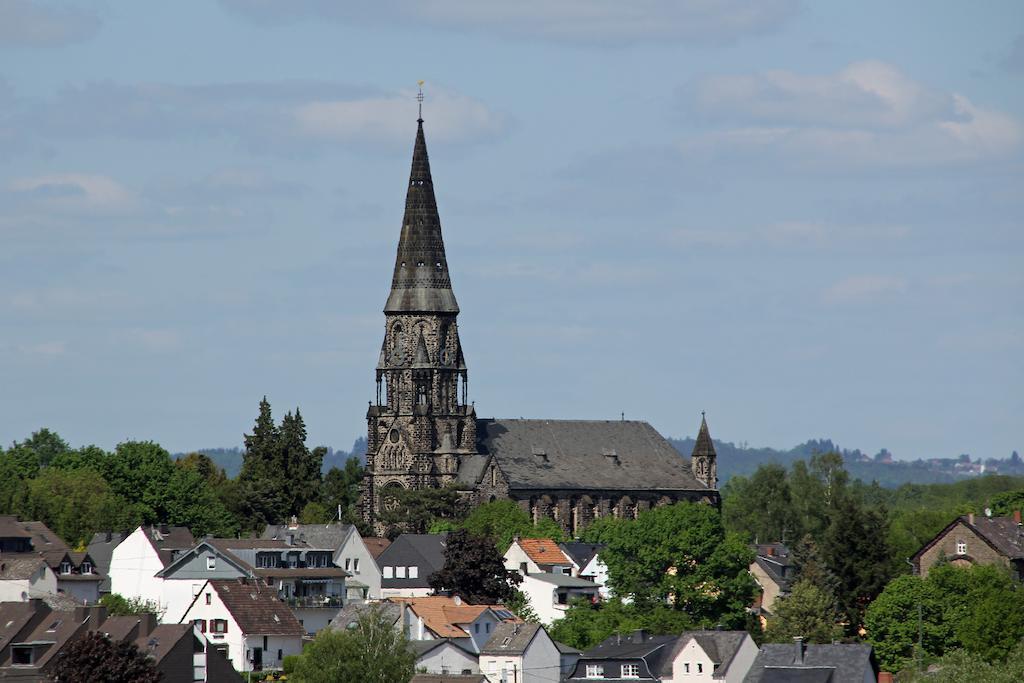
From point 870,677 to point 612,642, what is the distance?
15077mm

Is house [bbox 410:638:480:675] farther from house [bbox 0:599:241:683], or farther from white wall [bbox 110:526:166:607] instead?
white wall [bbox 110:526:166:607]

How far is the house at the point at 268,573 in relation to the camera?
125500mm

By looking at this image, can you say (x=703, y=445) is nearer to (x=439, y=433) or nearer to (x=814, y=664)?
(x=439, y=433)

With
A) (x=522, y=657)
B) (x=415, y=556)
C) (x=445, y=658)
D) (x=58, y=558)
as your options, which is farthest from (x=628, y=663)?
(x=415, y=556)

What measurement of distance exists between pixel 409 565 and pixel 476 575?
52.1ft

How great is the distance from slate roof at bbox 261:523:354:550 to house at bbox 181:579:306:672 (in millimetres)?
21771

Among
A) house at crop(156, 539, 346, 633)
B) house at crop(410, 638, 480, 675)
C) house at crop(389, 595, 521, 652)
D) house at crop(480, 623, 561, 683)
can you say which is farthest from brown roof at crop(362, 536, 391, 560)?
house at crop(480, 623, 561, 683)

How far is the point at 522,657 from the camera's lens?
106688mm

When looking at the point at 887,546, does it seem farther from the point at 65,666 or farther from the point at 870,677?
the point at 65,666

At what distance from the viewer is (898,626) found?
112 m

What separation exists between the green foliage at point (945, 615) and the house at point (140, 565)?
3630cm

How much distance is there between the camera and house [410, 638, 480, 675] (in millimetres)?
107312

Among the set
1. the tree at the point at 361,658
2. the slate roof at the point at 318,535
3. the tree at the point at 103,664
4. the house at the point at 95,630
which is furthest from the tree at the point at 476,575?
the tree at the point at 103,664

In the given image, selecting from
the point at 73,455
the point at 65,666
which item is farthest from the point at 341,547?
the point at 65,666
